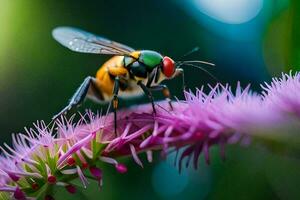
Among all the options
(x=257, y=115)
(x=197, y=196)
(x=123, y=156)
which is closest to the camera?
(x=257, y=115)

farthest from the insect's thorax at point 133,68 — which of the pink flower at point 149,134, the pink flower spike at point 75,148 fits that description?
the pink flower spike at point 75,148

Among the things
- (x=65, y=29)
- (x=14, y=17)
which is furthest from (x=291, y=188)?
(x=14, y=17)

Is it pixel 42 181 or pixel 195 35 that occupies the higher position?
pixel 195 35

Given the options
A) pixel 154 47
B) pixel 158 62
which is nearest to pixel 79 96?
Result: pixel 158 62

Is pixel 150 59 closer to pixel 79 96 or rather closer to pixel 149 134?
pixel 79 96

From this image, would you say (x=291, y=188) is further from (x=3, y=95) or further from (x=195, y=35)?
(x=195, y=35)

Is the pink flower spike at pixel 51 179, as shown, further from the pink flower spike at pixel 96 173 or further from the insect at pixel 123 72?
the insect at pixel 123 72

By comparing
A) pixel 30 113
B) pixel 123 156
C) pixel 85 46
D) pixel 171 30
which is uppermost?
pixel 171 30

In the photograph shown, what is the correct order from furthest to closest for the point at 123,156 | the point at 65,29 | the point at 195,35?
the point at 195,35 < the point at 65,29 < the point at 123,156
